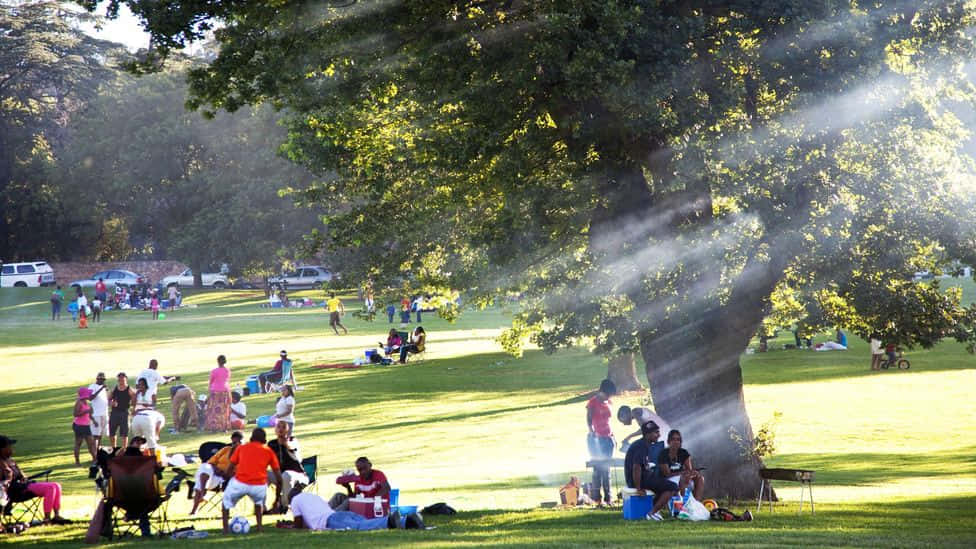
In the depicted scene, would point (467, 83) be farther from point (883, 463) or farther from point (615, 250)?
point (883, 463)

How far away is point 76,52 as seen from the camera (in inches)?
3337

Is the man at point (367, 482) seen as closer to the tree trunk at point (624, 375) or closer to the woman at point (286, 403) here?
the woman at point (286, 403)

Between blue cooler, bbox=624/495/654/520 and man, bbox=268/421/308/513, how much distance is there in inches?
182

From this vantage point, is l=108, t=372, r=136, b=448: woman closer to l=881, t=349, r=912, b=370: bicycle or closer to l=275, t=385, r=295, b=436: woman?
l=275, t=385, r=295, b=436: woman

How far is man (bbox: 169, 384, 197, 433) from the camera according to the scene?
81.0 ft

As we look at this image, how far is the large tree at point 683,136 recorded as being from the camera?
14.1m

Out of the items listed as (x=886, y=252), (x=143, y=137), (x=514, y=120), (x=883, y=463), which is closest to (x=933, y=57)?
(x=886, y=252)

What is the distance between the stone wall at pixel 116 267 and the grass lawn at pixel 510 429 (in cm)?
3610

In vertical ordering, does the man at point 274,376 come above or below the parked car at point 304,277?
below

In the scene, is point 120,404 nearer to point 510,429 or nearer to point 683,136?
point 510,429

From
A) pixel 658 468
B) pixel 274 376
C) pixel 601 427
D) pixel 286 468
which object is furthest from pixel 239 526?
pixel 274 376

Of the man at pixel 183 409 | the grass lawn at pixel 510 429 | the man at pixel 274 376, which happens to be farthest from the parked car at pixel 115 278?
the man at pixel 183 409

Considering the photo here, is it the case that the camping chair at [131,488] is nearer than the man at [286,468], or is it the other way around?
the camping chair at [131,488]

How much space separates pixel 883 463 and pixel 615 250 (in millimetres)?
9378
